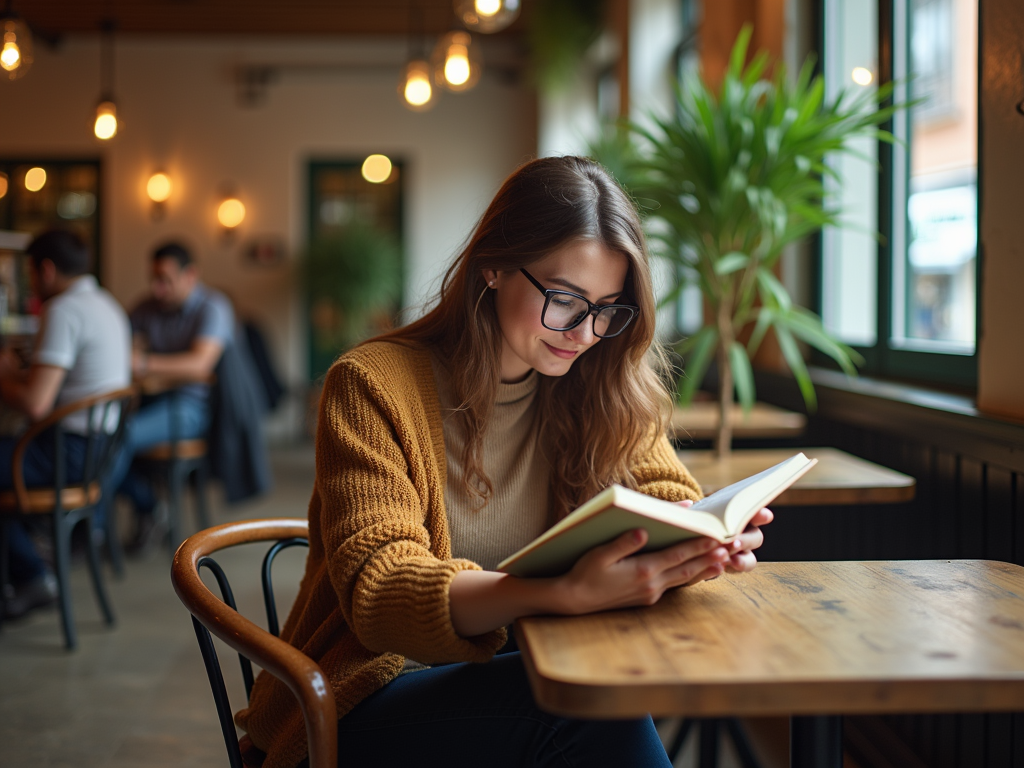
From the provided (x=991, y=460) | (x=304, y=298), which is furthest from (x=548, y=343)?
(x=304, y=298)

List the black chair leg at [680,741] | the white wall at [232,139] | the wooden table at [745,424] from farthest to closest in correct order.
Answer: the white wall at [232,139]
the wooden table at [745,424]
the black chair leg at [680,741]

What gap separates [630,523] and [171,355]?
4166mm

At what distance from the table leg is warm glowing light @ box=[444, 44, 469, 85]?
11.9ft

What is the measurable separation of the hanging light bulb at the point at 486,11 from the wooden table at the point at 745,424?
1.57 m

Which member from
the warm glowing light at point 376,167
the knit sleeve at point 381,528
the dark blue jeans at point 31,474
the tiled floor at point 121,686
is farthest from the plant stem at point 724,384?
the warm glowing light at point 376,167

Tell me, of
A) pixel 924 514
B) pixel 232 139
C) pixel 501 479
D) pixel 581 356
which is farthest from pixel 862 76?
pixel 232 139

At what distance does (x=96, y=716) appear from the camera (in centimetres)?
252

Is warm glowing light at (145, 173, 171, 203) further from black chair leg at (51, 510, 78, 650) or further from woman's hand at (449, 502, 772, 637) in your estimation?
woman's hand at (449, 502, 772, 637)

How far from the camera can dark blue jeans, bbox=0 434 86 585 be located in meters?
3.04

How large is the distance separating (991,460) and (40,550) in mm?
3804

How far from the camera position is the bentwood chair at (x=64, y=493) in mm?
Answer: 2900

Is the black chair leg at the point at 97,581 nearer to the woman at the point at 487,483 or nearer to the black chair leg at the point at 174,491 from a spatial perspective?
the black chair leg at the point at 174,491

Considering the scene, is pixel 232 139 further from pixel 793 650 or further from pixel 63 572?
pixel 793 650

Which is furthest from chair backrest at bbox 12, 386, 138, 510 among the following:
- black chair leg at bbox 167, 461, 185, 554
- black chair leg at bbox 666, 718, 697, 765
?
black chair leg at bbox 666, 718, 697, 765
